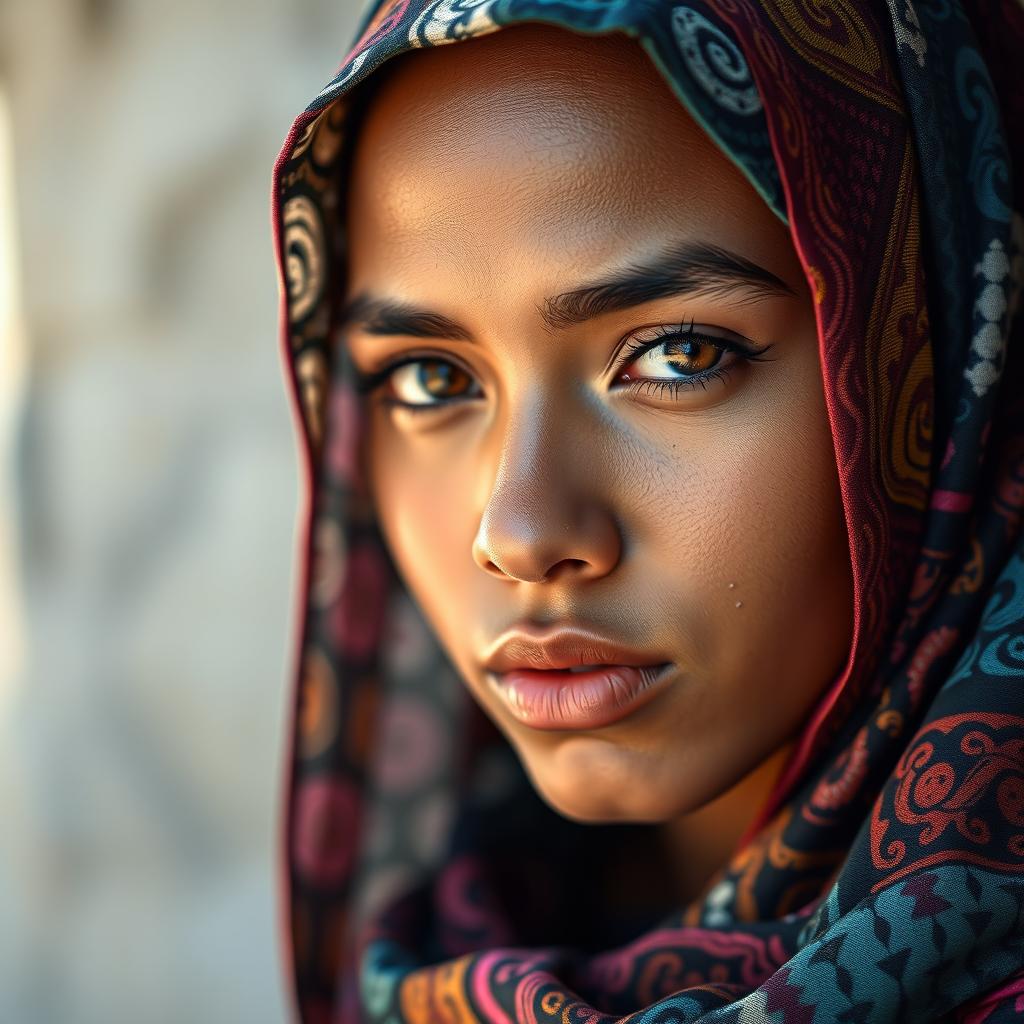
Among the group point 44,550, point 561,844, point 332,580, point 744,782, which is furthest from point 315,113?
point 44,550

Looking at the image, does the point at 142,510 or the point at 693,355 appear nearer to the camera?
the point at 693,355

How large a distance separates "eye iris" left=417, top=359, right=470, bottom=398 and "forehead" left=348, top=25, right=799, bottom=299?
130 mm

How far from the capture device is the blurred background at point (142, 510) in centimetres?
176

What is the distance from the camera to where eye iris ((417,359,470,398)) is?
106cm

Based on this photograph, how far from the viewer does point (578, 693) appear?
37.9 inches

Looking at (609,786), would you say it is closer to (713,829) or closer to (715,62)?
(713,829)

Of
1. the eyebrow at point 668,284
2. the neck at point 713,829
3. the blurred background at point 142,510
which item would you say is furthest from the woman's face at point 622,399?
the blurred background at point 142,510

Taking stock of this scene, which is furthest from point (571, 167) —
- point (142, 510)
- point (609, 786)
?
point (142, 510)

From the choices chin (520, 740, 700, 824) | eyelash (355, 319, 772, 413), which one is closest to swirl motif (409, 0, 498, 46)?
eyelash (355, 319, 772, 413)

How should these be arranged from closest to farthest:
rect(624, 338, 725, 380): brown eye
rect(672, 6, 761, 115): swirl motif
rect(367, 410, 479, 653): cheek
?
rect(672, 6, 761, 115): swirl motif → rect(624, 338, 725, 380): brown eye → rect(367, 410, 479, 653): cheek

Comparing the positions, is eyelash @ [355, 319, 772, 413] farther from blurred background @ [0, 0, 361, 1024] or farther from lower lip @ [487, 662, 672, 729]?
blurred background @ [0, 0, 361, 1024]

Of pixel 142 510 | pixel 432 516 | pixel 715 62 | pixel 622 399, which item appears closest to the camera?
pixel 715 62

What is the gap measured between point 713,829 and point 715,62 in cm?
72

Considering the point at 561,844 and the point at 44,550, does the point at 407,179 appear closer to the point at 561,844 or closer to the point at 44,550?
the point at 561,844
